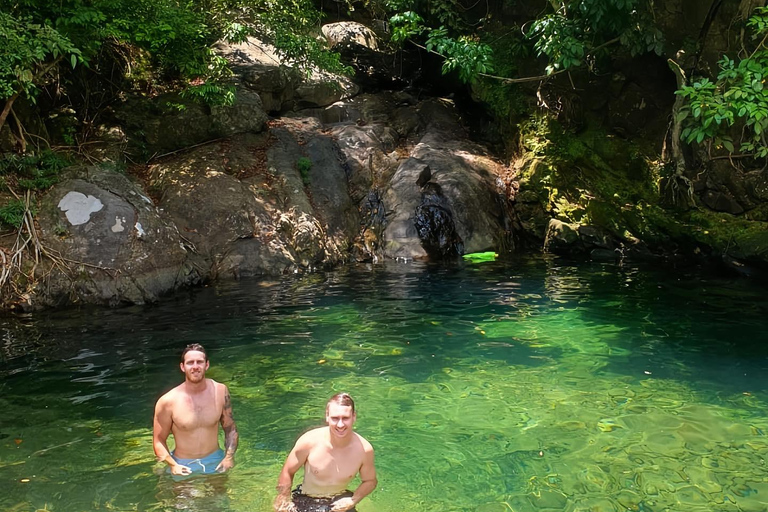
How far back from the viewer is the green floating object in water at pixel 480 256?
14.0 m

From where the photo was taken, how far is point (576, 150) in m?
15.2

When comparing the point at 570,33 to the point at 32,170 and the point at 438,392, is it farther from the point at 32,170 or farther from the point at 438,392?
the point at 32,170

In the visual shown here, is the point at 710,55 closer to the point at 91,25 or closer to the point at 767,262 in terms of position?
the point at 767,262

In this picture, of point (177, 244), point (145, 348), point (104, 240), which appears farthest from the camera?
point (177, 244)

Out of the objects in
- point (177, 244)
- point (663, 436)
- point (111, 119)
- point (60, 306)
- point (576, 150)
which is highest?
point (111, 119)

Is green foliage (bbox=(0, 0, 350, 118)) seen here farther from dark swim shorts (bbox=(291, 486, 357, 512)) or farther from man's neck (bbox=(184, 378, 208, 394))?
dark swim shorts (bbox=(291, 486, 357, 512))

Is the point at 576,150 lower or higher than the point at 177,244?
higher

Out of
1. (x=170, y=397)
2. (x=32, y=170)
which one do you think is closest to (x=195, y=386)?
(x=170, y=397)

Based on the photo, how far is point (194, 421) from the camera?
4512 millimetres

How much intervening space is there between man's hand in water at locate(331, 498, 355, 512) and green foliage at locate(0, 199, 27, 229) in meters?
→ 9.07

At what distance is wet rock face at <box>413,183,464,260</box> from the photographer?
47.1ft

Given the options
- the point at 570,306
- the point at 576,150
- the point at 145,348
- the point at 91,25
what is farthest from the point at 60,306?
the point at 576,150

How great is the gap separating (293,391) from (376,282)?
5.52 m

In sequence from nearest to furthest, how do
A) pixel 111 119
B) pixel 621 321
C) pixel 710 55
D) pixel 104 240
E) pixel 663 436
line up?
pixel 663 436 < pixel 621 321 < pixel 104 240 < pixel 710 55 < pixel 111 119
